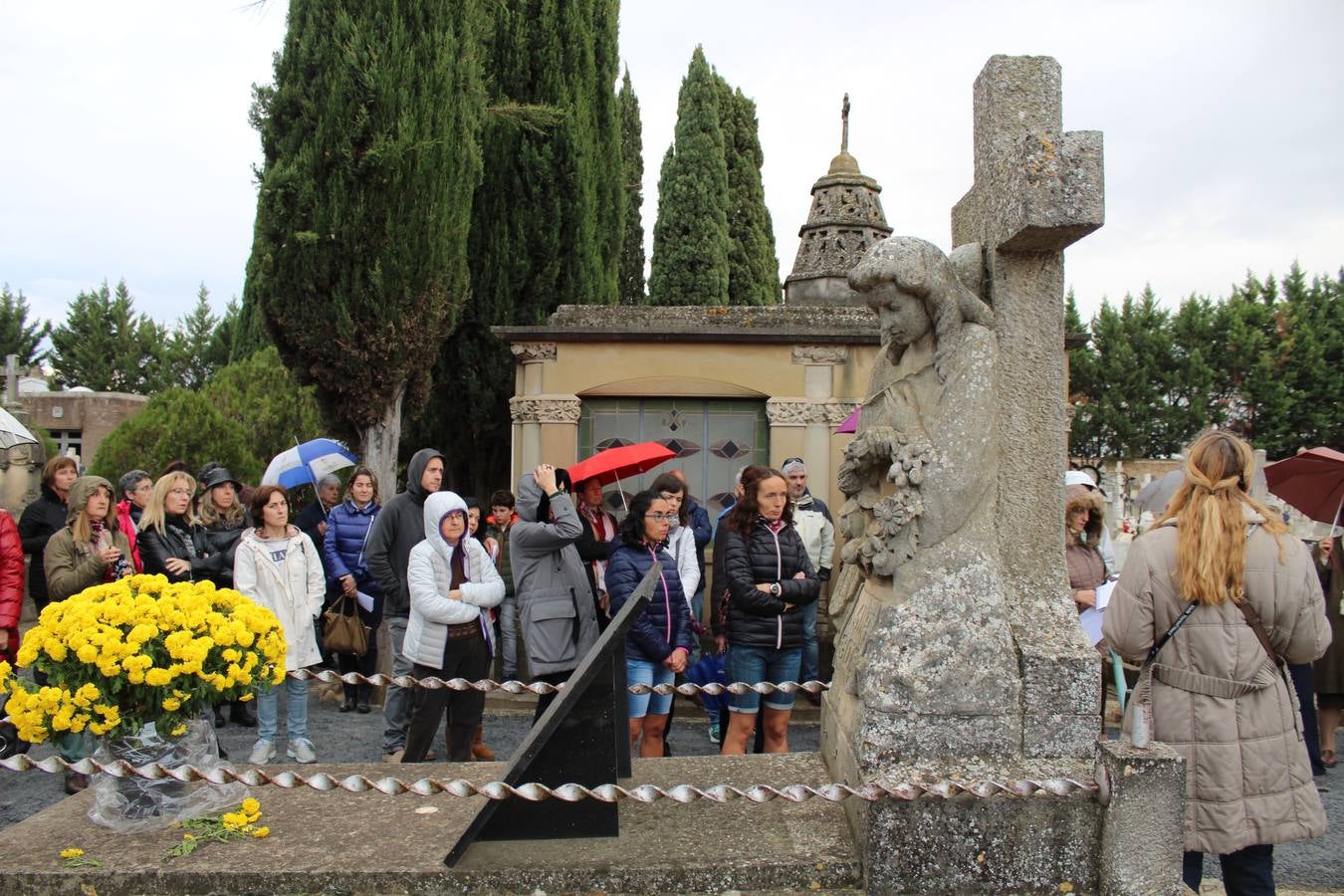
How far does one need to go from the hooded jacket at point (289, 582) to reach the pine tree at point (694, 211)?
46.7ft

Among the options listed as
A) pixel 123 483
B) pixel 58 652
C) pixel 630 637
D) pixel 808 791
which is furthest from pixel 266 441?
pixel 808 791

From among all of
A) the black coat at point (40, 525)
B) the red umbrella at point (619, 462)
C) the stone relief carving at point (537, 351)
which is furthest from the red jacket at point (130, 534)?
the stone relief carving at point (537, 351)

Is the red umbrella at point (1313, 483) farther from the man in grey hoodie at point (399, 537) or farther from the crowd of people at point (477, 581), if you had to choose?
the man in grey hoodie at point (399, 537)

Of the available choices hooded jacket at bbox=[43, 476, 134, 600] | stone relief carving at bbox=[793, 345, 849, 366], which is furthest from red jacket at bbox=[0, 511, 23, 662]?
stone relief carving at bbox=[793, 345, 849, 366]

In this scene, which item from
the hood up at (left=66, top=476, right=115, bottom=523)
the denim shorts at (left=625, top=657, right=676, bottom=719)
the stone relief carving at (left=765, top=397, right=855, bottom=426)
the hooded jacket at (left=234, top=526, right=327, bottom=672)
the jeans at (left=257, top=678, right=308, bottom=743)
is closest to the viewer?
the denim shorts at (left=625, top=657, right=676, bottom=719)

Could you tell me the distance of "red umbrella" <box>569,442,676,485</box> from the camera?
7195 mm

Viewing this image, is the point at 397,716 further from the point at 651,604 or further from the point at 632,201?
the point at 632,201

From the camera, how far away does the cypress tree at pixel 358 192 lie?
10.5m

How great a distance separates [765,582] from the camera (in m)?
5.70

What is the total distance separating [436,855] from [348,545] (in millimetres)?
4741

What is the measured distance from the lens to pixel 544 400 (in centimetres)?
908

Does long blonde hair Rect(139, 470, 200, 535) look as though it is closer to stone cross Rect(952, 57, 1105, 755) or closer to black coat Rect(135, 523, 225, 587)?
black coat Rect(135, 523, 225, 587)

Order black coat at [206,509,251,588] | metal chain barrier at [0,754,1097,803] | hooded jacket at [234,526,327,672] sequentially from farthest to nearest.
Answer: black coat at [206,509,251,588]
hooded jacket at [234,526,327,672]
metal chain barrier at [0,754,1097,803]

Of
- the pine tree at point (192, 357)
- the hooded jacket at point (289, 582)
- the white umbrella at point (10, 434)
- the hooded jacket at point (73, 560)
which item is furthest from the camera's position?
the pine tree at point (192, 357)
